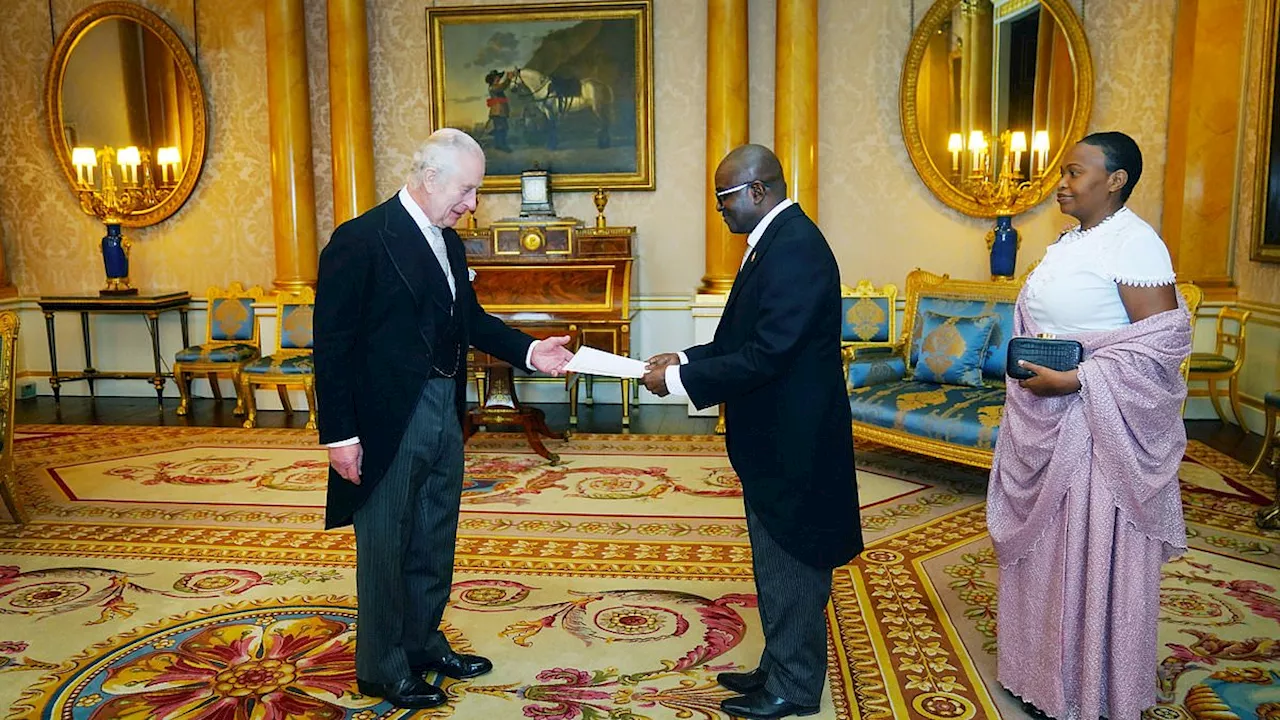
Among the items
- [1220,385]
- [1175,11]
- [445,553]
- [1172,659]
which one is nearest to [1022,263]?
[1220,385]

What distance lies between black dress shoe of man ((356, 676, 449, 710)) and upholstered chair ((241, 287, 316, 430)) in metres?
4.04

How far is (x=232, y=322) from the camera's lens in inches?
294

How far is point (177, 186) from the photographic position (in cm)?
789

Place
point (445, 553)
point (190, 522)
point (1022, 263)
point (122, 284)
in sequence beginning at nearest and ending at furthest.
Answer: point (445, 553) < point (190, 522) < point (1022, 263) < point (122, 284)

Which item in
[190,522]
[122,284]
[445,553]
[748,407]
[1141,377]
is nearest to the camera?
[1141,377]

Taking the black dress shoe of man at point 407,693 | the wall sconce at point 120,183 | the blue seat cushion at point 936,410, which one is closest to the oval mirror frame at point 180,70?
the wall sconce at point 120,183

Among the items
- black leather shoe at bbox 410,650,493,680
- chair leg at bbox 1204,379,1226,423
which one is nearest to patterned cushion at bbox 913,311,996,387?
chair leg at bbox 1204,379,1226,423

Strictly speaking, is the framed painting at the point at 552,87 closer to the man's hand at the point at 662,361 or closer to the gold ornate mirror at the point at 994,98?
the gold ornate mirror at the point at 994,98

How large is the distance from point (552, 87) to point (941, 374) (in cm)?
376

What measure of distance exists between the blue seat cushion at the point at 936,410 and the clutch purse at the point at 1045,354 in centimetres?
211

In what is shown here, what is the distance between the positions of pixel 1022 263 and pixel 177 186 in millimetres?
6691

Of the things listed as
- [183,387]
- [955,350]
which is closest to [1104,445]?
[955,350]

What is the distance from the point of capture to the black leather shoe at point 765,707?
8.54 ft

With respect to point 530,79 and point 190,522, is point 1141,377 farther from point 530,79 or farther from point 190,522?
point 530,79
